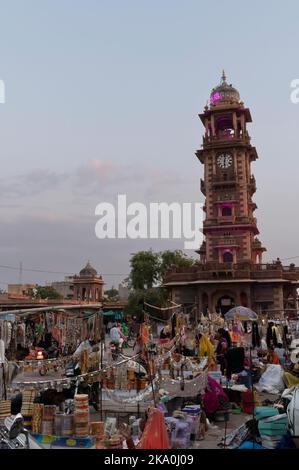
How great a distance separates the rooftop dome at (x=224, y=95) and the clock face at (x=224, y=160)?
514 centimetres

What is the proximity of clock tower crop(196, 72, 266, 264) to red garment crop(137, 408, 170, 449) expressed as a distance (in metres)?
32.2

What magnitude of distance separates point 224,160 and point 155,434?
35.7 m

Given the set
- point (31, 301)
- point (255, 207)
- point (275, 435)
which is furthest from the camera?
point (31, 301)

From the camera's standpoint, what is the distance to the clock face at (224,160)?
39844 millimetres

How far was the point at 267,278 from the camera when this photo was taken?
35375 millimetres

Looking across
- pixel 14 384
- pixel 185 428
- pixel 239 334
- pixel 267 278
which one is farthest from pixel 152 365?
pixel 267 278

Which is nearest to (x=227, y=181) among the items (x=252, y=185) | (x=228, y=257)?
(x=252, y=185)

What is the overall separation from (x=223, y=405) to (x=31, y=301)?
4533cm

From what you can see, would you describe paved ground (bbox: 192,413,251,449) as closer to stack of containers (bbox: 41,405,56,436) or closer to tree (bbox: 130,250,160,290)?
stack of containers (bbox: 41,405,56,436)

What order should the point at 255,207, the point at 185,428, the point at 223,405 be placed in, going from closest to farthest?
the point at 185,428 < the point at 223,405 < the point at 255,207

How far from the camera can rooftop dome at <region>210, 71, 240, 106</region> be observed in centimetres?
4159

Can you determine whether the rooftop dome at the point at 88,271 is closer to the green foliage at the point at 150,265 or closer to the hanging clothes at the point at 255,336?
the green foliage at the point at 150,265
